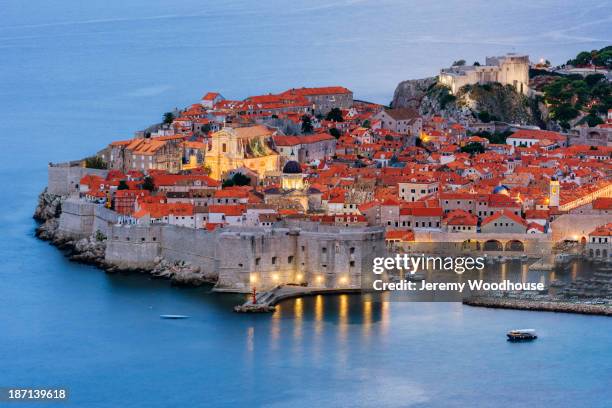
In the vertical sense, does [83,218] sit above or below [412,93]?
below

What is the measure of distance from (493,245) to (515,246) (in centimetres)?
33

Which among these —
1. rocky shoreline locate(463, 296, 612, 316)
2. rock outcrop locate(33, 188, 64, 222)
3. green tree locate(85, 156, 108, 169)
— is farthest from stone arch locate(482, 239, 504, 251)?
green tree locate(85, 156, 108, 169)

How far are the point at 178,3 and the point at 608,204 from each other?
74.4 metres

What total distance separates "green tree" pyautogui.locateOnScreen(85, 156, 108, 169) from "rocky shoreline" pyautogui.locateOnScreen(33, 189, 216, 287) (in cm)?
93

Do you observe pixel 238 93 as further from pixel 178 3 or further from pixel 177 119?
pixel 178 3

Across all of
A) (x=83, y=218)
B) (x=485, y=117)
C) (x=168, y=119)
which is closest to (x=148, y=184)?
(x=83, y=218)

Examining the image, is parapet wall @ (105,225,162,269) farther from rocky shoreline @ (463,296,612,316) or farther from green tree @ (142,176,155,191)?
rocky shoreline @ (463,296,612,316)

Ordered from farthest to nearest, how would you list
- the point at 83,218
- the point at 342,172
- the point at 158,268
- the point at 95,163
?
the point at 95,163
the point at 342,172
the point at 83,218
the point at 158,268

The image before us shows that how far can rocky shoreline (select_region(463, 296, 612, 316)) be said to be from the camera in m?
22.3

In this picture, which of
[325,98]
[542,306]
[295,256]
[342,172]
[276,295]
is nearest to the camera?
[542,306]

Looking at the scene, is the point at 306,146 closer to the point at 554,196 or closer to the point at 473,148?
the point at 473,148

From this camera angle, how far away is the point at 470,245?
85.0ft

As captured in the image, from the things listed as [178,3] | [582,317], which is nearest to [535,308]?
[582,317]

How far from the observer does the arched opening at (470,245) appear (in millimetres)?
25797
